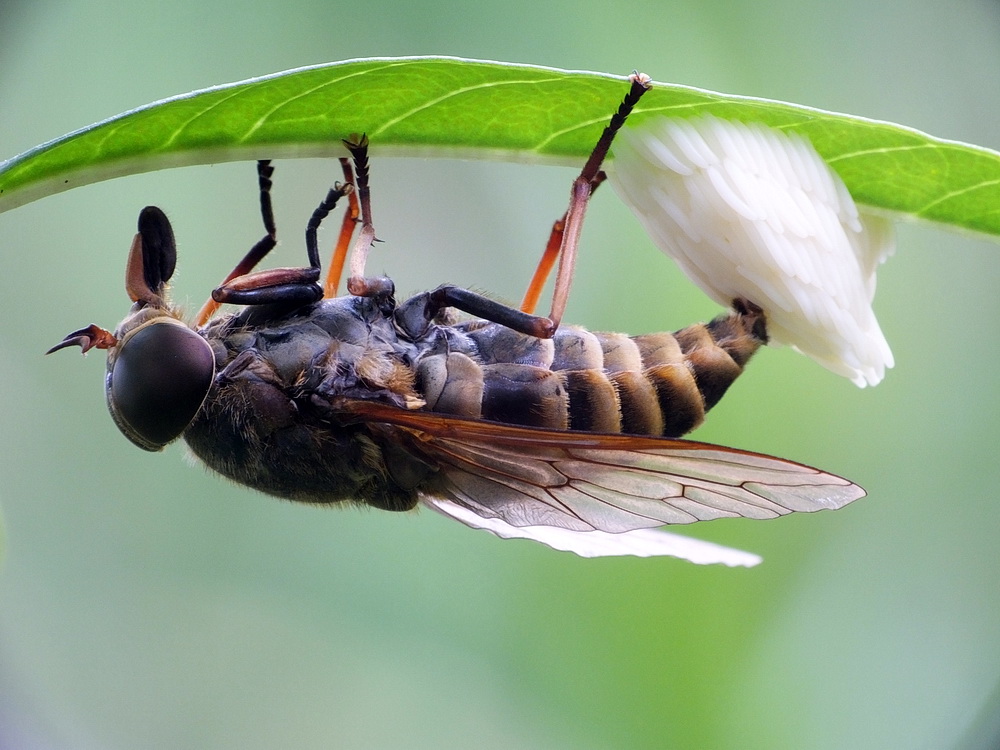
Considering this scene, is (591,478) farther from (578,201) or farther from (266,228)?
(266,228)

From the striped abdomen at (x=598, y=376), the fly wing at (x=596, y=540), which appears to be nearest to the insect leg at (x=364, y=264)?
the striped abdomen at (x=598, y=376)

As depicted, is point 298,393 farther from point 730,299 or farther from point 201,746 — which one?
point 201,746

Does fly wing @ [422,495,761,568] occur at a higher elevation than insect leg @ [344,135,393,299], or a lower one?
lower

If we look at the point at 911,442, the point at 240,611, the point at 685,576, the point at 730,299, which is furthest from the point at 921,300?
the point at 240,611

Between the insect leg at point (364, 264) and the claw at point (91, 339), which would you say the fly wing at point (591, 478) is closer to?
the insect leg at point (364, 264)

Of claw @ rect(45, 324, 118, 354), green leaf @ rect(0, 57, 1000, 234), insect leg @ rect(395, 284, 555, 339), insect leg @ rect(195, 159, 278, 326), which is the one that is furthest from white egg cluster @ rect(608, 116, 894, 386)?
claw @ rect(45, 324, 118, 354)

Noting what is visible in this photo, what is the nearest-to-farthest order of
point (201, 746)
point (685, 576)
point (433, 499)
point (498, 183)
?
point (433, 499) < point (685, 576) < point (498, 183) < point (201, 746)

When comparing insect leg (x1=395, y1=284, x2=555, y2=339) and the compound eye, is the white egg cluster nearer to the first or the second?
insect leg (x1=395, y1=284, x2=555, y2=339)
